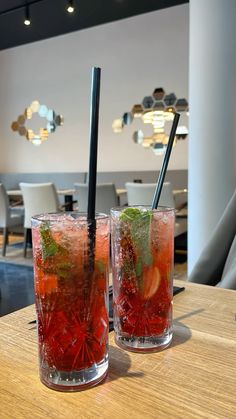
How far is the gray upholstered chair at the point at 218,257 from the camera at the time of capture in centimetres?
115

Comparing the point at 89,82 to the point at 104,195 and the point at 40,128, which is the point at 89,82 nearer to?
the point at 40,128

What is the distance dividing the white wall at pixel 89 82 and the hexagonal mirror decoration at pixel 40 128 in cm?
11

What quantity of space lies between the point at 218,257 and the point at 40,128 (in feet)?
21.1

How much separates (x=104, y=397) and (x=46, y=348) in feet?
0.33

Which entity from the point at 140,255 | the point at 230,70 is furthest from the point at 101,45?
the point at 140,255

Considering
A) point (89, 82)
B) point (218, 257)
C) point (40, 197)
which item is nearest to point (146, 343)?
point (218, 257)

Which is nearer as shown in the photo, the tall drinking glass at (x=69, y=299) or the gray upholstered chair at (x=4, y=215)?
the tall drinking glass at (x=69, y=299)

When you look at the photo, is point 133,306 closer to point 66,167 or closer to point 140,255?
point 140,255

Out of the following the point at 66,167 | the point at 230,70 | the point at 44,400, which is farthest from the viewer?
the point at 66,167

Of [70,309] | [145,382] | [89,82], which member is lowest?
[145,382]

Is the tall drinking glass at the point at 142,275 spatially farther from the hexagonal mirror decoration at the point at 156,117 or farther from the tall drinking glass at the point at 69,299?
the hexagonal mirror decoration at the point at 156,117

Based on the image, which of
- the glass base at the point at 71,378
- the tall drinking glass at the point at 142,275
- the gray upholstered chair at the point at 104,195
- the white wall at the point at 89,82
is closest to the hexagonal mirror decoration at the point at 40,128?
the white wall at the point at 89,82

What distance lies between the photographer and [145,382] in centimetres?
49

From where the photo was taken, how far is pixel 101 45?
20.8ft
